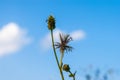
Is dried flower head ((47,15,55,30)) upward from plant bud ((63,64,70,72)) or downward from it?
upward

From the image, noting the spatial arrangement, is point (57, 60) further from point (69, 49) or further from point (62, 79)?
point (69, 49)

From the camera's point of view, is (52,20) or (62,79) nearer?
(62,79)

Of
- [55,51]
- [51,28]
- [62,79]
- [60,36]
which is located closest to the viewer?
[62,79]

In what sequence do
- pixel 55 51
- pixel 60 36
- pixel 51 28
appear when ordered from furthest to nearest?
pixel 60 36, pixel 51 28, pixel 55 51

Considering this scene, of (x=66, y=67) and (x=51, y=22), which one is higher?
(x=51, y=22)

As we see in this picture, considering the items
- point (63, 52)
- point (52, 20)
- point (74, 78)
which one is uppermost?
point (52, 20)

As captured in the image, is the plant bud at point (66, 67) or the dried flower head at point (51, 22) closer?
the dried flower head at point (51, 22)

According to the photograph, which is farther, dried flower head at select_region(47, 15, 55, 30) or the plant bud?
the plant bud

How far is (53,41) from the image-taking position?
1303cm

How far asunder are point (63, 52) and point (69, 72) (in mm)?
969

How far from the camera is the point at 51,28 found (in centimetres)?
1361

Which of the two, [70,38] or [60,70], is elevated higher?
[70,38]

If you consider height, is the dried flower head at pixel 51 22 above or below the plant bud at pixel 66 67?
above

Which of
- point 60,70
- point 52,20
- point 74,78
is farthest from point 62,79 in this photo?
point 52,20
